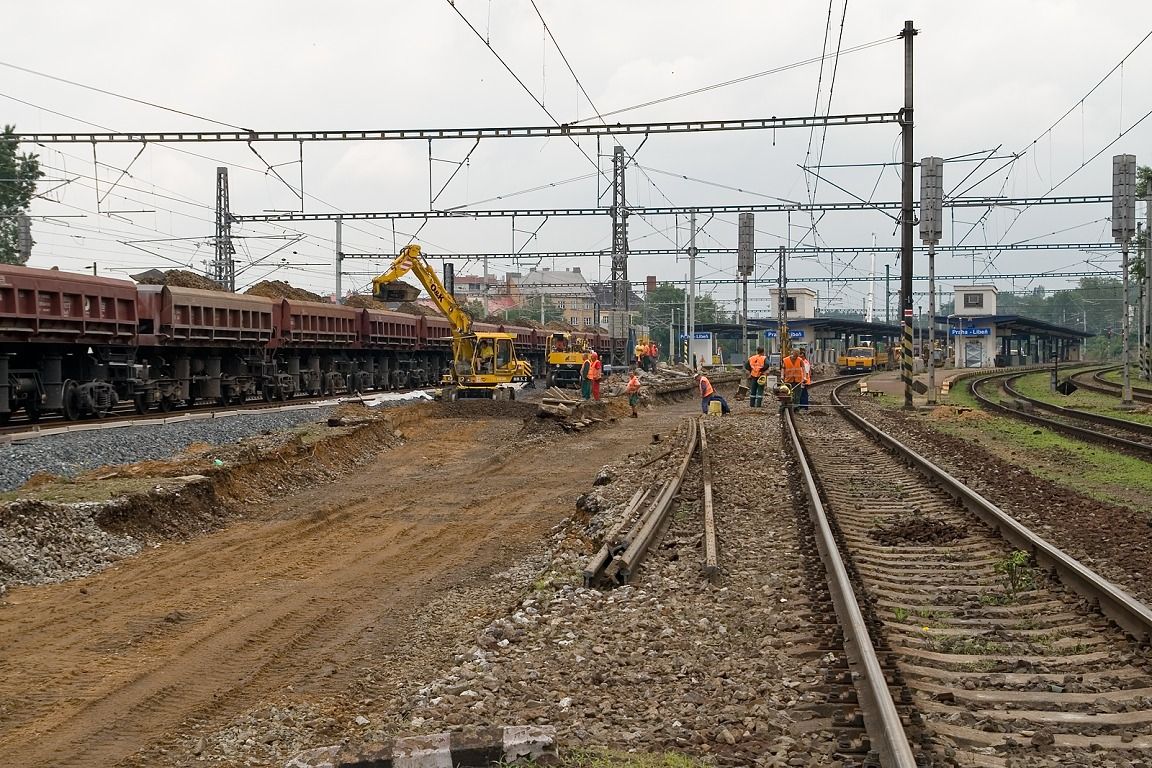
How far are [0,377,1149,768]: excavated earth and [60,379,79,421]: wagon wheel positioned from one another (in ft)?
23.8

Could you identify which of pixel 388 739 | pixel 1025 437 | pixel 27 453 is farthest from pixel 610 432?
pixel 388 739

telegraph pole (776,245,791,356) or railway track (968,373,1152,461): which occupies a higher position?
telegraph pole (776,245,791,356)

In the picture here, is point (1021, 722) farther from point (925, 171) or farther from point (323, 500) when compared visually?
point (925, 171)

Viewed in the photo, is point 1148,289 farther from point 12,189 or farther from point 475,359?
point 12,189

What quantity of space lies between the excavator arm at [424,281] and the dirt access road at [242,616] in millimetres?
14572

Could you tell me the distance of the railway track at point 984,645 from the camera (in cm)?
471

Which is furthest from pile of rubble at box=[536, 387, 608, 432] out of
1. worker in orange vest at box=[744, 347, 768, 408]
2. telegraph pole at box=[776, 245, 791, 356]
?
telegraph pole at box=[776, 245, 791, 356]

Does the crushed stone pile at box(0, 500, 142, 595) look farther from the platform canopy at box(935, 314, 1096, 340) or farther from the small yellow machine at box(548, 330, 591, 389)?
the platform canopy at box(935, 314, 1096, 340)

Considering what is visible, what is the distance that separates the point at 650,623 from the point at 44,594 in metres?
5.82

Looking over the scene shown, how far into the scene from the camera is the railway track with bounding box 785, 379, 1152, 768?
185 inches

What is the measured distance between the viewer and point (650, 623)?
712cm

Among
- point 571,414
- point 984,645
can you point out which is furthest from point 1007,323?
point 984,645

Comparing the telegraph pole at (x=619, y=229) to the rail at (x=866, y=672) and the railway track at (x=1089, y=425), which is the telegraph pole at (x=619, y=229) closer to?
the railway track at (x=1089, y=425)

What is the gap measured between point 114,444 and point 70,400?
17.8 ft
